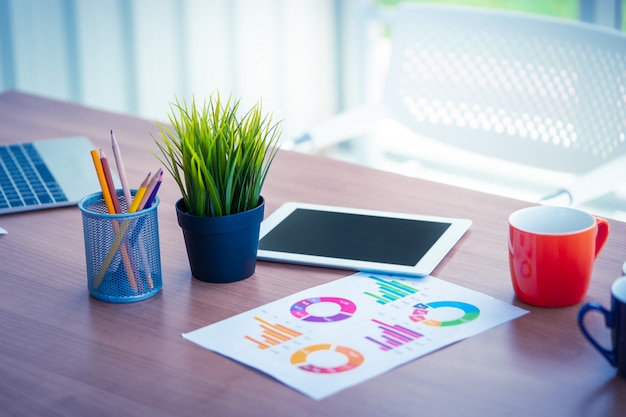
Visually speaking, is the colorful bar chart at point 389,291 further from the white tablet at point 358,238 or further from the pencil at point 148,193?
the pencil at point 148,193

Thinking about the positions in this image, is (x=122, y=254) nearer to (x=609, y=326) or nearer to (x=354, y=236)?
(x=354, y=236)

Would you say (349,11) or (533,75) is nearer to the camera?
(533,75)

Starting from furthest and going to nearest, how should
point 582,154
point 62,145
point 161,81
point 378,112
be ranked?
1. point 161,81
2. point 378,112
3. point 582,154
4. point 62,145

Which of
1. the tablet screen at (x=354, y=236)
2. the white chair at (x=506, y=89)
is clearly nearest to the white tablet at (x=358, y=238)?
the tablet screen at (x=354, y=236)

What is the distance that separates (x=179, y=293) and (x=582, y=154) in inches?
44.9

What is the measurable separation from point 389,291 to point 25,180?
0.67 m

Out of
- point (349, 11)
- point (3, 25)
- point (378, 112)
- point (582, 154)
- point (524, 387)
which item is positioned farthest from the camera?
point (349, 11)

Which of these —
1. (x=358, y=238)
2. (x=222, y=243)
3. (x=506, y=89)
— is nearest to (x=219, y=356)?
(x=222, y=243)

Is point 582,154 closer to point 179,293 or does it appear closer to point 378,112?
point 378,112

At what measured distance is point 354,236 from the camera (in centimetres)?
108

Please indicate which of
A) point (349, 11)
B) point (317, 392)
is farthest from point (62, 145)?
point (349, 11)

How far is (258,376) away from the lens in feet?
2.56

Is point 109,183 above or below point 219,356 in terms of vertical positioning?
above

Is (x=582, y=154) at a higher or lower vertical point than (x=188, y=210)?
lower
